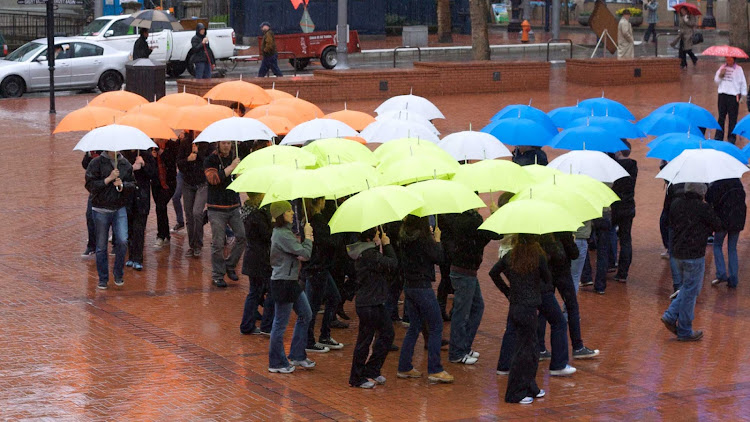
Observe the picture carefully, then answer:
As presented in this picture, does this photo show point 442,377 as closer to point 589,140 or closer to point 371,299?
point 371,299

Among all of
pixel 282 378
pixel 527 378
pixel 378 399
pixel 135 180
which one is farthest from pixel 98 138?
pixel 527 378

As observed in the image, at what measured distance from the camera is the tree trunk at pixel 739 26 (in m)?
37.4

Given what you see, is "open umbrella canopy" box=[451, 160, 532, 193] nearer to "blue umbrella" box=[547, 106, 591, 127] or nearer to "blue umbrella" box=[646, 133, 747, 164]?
"blue umbrella" box=[646, 133, 747, 164]

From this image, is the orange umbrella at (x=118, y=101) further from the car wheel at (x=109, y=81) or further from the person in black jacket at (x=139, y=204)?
the car wheel at (x=109, y=81)

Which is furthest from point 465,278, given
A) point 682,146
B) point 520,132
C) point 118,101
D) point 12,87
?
point 12,87

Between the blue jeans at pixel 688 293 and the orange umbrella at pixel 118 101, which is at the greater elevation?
the orange umbrella at pixel 118 101

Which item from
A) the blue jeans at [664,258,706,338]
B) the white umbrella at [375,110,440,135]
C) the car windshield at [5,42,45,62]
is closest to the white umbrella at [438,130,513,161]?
the white umbrella at [375,110,440,135]

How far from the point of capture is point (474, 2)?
30375mm

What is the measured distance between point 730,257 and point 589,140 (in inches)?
81.9

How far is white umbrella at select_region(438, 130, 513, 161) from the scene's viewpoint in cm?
1213

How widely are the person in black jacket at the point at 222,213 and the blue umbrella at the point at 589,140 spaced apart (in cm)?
361

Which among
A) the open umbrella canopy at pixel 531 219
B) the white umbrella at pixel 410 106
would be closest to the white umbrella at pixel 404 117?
the white umbrella at pixel 410 106

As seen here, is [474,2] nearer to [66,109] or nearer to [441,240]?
[66,109]

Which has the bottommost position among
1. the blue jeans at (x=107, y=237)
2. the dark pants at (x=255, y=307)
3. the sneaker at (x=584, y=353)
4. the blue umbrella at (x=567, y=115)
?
the sneaker at (x=584, y=353)
